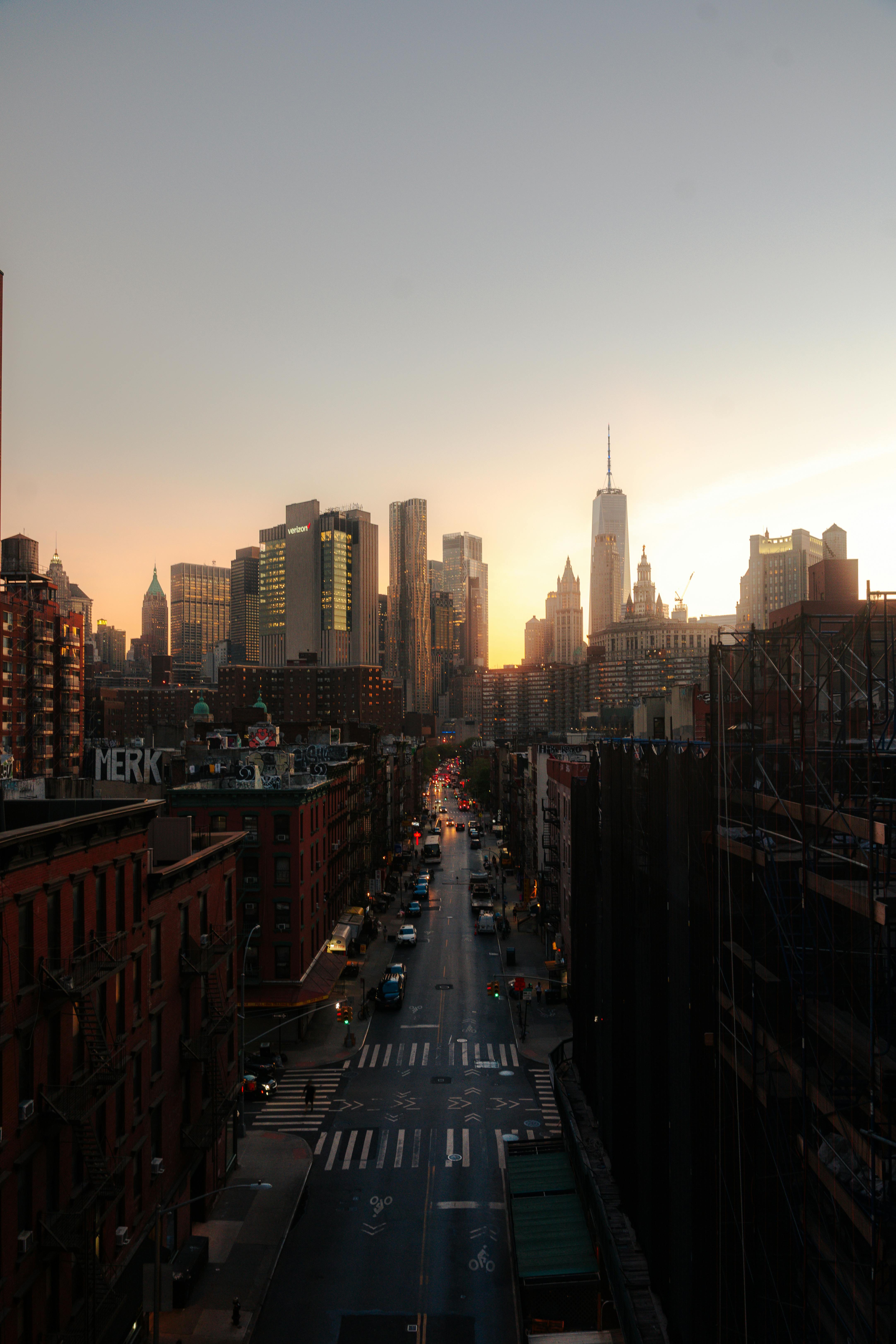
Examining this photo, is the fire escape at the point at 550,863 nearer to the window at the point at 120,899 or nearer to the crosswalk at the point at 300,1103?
the crosswalk at the point at 300,1103

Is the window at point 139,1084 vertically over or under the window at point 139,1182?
over

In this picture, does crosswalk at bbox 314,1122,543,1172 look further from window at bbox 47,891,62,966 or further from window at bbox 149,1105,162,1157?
window at bbox 47,891,62,966

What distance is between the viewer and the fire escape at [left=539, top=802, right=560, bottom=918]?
6538 centimetres

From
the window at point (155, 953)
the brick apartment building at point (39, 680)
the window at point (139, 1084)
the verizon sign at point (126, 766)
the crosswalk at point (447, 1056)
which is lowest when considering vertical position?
the crosswalk at point (447, 1056)

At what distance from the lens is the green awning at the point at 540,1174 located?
28.9 m

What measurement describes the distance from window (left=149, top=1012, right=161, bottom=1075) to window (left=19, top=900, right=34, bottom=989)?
8.48 metres

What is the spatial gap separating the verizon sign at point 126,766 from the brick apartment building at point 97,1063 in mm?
20390

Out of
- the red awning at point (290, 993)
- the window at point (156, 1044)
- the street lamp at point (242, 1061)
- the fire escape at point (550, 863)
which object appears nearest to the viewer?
the window at point (156, 1044)

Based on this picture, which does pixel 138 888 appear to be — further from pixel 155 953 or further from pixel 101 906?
pixel 155 953

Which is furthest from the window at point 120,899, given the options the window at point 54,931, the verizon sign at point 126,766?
the verizon sign at point 126,766

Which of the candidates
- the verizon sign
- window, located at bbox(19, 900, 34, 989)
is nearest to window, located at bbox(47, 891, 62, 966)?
window, located at bbox(19, 900, 34, 989)

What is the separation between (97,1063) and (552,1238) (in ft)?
47.9

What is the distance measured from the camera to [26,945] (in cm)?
1828

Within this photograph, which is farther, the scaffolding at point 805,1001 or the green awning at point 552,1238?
the green awning at point 552,1238
